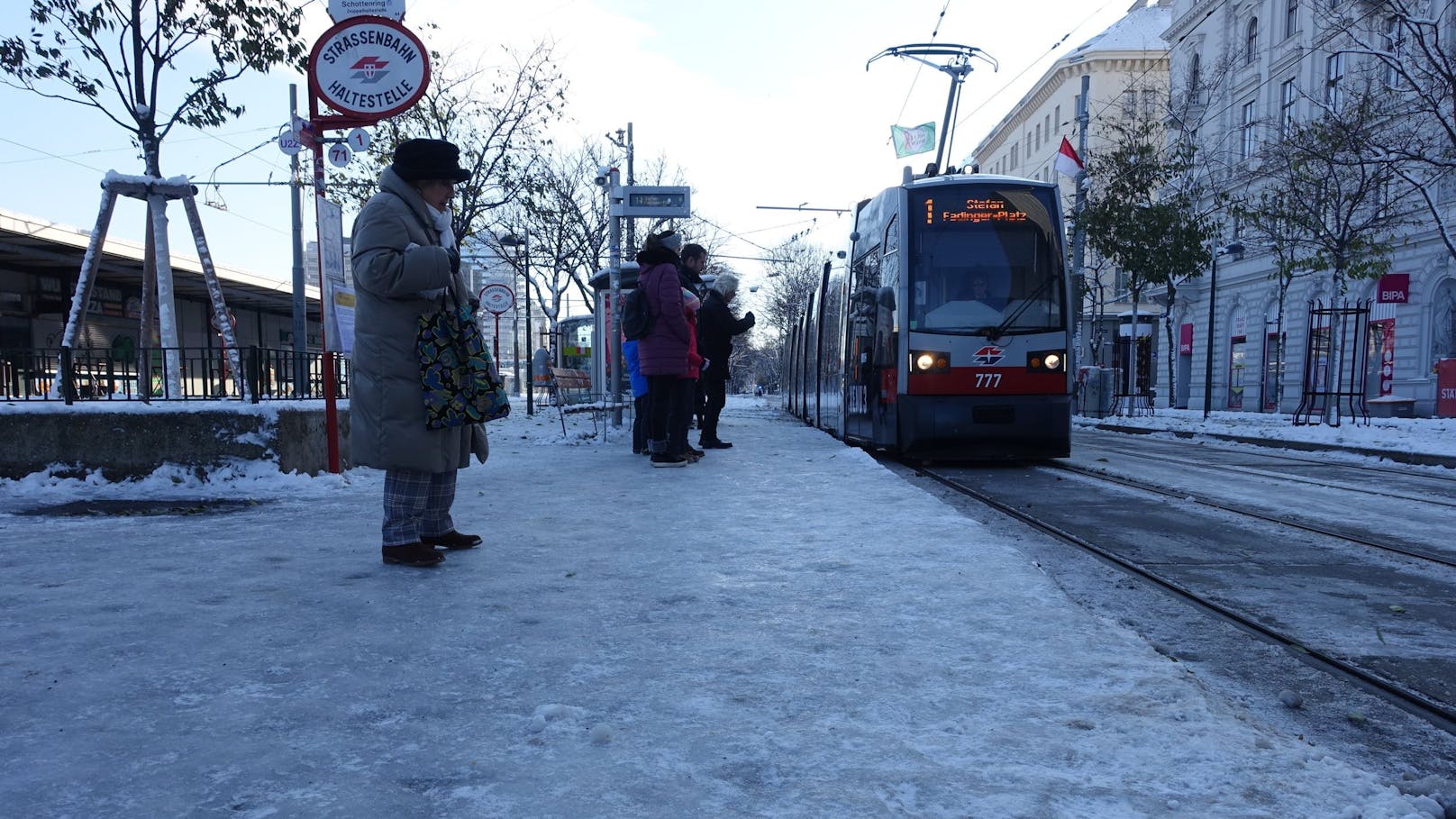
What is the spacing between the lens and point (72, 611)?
3.24m

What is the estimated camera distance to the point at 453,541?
4430 mm

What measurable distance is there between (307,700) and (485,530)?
8.58 feet

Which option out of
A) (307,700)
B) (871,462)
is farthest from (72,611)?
(871,462)

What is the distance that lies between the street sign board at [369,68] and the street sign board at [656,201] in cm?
566

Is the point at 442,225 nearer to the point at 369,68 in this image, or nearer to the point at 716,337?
the point at 369,68

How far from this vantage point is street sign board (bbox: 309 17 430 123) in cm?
675

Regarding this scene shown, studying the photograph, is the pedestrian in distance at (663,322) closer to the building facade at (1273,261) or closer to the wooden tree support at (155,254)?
the wooden tree support at (155,254)

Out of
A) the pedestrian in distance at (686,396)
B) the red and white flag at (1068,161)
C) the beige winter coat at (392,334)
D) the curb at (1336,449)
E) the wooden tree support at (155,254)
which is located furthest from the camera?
the red and white flag at (1068,161)

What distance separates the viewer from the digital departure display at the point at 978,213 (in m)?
9.73

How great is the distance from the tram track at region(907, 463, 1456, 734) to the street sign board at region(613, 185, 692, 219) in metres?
6.57

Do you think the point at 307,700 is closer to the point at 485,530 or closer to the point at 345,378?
the point at 485,530

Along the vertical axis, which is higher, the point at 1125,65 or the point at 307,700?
the point at 1125,65

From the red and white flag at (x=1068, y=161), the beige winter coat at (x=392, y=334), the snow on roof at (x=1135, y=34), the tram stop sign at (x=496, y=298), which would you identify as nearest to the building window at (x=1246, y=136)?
the red and white flag at (x=1068, y=161)

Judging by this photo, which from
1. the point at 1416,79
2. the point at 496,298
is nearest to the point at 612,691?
the point at 496,298
